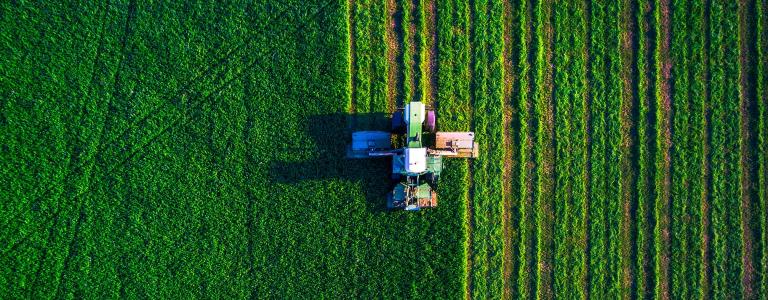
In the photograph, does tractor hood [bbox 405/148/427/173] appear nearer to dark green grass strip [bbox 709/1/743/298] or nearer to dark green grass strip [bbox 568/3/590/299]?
dark green grass strip [bbox 568/3/590/299]

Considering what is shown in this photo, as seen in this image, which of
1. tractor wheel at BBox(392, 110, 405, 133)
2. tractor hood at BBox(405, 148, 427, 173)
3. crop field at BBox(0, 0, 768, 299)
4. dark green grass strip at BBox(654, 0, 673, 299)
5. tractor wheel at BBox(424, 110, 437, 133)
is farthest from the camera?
dark green grass strip at BBox(654, 0, 673, 299)

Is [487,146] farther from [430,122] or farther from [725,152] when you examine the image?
[725,152]

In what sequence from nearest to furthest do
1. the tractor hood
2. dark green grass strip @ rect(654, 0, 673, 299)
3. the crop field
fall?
the tractor hood < the crop field < dark green grass strip @ rect(654, 0, 673, 299)

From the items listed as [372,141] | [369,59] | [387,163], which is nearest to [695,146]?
[387,163]

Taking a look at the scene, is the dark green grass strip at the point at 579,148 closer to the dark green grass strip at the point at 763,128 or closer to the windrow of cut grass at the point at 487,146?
the windrow of cut grass at the point at 487,146

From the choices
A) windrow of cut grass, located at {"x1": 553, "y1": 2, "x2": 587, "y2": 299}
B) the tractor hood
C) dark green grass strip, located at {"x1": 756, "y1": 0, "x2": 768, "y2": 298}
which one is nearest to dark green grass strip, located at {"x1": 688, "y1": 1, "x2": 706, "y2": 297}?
dark green grass strip, located at {"x1": 756, "y1": 0, "x2": 768, "y2": 298}
